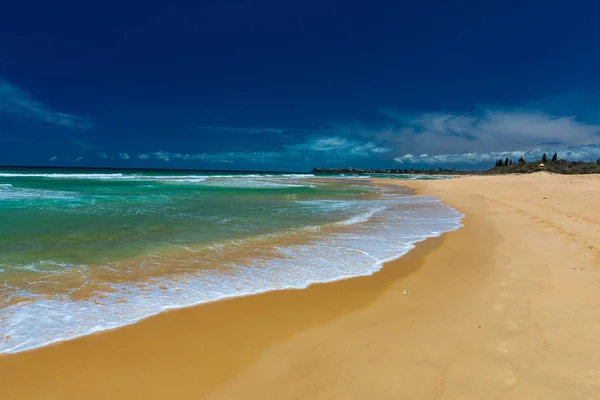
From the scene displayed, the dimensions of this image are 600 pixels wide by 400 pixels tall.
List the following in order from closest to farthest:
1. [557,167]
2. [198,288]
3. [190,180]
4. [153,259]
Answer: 1. [198,288]
2. [153,259]
3. [190,180]
4. [557,167]

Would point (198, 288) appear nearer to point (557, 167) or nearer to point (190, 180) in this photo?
point (190, 180)

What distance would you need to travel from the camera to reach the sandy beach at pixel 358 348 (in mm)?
2633

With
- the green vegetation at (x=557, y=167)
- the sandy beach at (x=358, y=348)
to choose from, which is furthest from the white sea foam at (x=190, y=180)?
the green vegetation at (x=557, y=167)

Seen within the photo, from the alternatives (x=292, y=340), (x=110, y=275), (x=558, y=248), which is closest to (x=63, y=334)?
(x=110, y=275)

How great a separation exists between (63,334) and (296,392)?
2.69 metres

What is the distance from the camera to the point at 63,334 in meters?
3.56

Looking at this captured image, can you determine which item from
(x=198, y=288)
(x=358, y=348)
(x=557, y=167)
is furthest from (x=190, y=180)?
(x=557, y=167)

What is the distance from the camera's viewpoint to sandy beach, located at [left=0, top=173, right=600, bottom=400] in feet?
8.64

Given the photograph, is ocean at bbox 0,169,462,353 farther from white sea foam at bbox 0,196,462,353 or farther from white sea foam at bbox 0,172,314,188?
white sea foam at bbox 0,172,314,188

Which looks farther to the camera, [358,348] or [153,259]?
[153,259]

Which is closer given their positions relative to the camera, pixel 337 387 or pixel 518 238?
pixel 337 387

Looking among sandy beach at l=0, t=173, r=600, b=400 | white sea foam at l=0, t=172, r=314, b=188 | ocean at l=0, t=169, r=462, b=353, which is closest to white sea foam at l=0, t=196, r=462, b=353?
ocean at l=0, t=169, r=462, b=353

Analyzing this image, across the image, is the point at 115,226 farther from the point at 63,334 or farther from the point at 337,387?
the point at 337,387

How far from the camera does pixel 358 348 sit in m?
3.24
